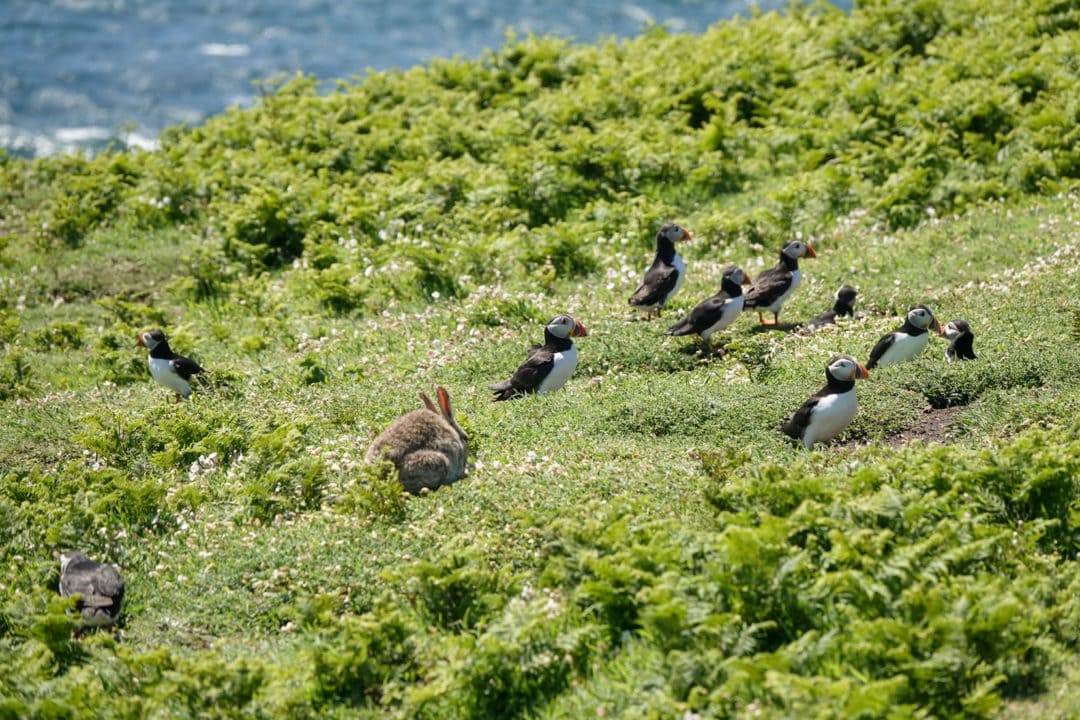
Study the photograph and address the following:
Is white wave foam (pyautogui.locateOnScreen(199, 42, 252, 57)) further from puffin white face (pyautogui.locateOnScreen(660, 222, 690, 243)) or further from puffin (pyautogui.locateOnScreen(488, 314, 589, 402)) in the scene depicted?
puffin (pyautogui.locateOnScreen(488, 314, 589, 402))

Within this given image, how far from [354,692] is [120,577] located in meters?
2.74

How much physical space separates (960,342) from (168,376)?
9.48m

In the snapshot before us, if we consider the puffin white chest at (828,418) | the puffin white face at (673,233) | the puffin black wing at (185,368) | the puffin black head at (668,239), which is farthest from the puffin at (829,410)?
the puffin black wing at (185,368)

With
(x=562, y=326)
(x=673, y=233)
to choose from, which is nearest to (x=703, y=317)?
(x=562, y=326)

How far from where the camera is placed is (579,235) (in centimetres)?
1941

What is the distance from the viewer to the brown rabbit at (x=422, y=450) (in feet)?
36.1

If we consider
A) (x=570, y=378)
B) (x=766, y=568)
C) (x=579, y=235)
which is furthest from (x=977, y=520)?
(x=579, y=235)

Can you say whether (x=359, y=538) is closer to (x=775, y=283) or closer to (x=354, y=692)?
(x=354, y=692)

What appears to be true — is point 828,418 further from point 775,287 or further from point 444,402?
point 775,287

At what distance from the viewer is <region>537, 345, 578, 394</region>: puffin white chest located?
14.0 meters

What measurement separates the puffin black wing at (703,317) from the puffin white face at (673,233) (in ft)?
8.20

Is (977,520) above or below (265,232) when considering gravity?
above

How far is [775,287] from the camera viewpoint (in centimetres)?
1579

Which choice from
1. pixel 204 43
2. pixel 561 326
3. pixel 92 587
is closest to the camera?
pixel 92 587
